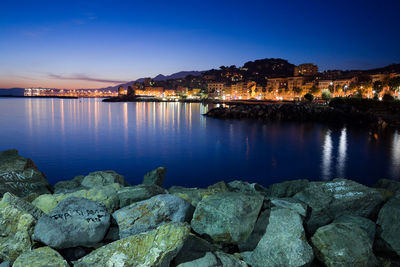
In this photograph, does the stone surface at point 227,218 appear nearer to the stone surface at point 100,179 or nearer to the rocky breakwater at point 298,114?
the stone surface at point 100,179

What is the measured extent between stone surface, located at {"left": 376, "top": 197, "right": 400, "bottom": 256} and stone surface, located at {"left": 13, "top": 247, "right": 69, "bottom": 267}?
5.34 m

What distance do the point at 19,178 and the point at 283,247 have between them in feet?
22.7

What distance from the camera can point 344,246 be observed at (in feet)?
14.4

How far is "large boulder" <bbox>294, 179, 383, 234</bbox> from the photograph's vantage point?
551 centimetres

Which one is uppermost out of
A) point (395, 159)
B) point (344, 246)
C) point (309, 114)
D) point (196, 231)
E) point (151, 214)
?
point (151, 214)

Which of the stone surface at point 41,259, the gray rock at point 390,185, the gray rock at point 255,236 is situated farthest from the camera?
the gray rock at point 390,185

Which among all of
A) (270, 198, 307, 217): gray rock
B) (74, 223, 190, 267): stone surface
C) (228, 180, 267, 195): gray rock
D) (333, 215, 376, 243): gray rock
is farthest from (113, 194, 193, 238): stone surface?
(228, 180, 267, 195): gray rock

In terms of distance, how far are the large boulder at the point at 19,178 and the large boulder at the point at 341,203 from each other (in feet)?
22.6

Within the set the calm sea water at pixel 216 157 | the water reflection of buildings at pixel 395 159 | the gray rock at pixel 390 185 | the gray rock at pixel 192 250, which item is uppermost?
the gray rock at pixel 192 250

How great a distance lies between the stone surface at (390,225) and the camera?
496 centimetres

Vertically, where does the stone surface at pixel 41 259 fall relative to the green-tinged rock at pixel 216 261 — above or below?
A: above

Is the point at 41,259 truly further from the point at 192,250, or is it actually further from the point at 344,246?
the point at 344,246

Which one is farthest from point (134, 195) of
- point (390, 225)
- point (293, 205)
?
point (390, 225)

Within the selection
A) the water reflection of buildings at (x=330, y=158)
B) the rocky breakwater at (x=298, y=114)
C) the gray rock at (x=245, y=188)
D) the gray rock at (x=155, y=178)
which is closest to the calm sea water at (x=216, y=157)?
the water reflection of buildings at (x=330, y=158)
